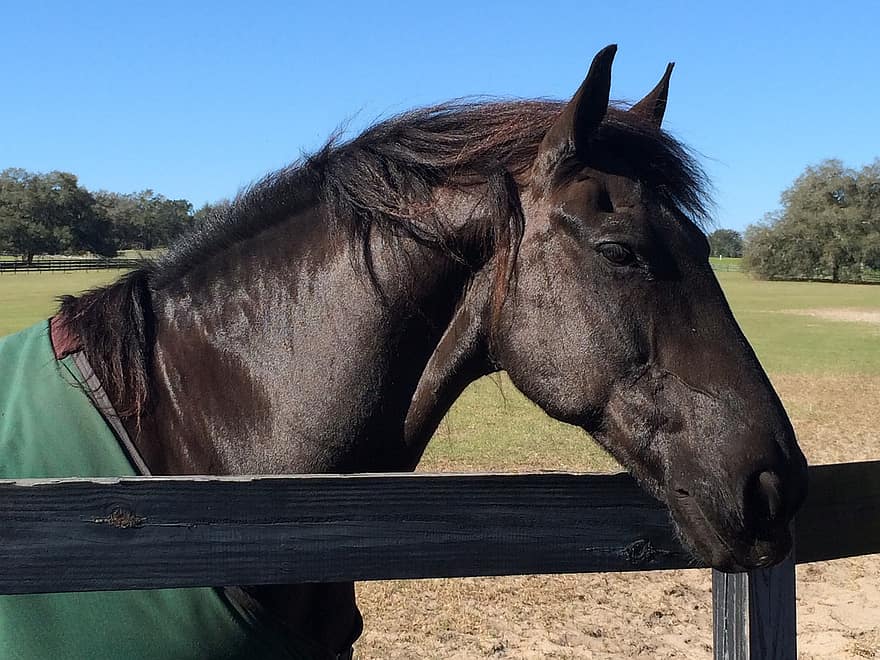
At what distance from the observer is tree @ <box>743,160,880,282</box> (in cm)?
6981

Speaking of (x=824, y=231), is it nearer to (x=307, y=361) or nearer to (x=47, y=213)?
(x=47, y=213)

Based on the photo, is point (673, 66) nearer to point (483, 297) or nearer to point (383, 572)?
point (483, 297)

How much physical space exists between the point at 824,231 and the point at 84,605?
80.5 meters

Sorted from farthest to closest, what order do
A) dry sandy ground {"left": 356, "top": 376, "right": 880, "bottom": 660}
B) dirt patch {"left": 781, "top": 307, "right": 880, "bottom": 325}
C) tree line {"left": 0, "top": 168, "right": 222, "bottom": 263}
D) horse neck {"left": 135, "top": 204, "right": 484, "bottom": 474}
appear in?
tree line {"left": 0, "top": 168, "right": 222, "bottom": 263} → dirt patch {"left": 781, "top": 307, "right": 880, "bottom": 325} → dry sandy ground {"left": 356, "top": 376, "right": 880, "bottom": 660} → horse neck {"left": 135, "top": 204, "right": 484, "bottom": 474}

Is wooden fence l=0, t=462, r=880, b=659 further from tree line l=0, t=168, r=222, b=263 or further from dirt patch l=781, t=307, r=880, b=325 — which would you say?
tree line l=0, t=168, r=222, b=263

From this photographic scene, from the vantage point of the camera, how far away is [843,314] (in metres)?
36.3

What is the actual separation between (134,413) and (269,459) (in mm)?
416

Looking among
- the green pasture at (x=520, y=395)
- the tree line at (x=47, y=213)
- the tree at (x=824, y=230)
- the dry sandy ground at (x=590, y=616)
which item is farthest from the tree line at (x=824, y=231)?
the dry sandy ground at (x=590, y=616)

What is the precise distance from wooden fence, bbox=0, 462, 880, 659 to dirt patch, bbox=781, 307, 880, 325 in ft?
116

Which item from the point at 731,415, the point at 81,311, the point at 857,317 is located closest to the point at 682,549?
the point at 731,415

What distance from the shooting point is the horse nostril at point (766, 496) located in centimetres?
164

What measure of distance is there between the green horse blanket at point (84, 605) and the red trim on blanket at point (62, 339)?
22 millimetres

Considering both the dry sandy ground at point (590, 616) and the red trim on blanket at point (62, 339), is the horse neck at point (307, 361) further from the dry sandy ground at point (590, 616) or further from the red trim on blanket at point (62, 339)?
the dry sandy ground at point (590, 616)

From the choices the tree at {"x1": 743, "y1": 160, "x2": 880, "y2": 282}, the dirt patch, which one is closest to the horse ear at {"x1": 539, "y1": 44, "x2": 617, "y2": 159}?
the dirt patch
